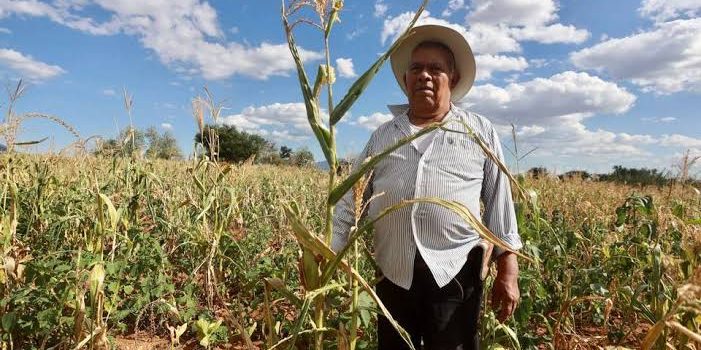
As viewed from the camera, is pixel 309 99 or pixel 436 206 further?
pixel 436 206

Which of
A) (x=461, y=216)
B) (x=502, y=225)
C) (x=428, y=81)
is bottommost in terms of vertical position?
(x=502, y=225)

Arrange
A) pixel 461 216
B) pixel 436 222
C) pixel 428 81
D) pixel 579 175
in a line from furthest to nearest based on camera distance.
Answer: pixel 579 175 < pixel 428 81 < pixel 436 222 < pixel 461 216

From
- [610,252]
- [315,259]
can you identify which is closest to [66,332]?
[315,259]

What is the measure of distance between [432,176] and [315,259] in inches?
26.0

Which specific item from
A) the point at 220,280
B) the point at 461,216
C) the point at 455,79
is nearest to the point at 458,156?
the point at 455,79

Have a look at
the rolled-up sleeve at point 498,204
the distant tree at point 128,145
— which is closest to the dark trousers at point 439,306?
the rolled-up sleeve at point 498,204

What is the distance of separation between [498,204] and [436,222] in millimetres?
278

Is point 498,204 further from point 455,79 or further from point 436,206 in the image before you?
point 455,79

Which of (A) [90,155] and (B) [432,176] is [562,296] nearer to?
(B) [432,176]

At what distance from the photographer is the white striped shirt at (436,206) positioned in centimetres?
162

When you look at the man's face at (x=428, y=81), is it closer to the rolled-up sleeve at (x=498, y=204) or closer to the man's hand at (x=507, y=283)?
the rolled-up sleeve at (x=498, y=204)

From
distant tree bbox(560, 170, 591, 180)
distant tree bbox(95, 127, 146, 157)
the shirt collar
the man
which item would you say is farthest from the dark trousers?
distant tree bbox(560, 170, 591, 180)

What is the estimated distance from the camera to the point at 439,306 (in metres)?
1.65

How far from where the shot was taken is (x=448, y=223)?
162 centimetres
